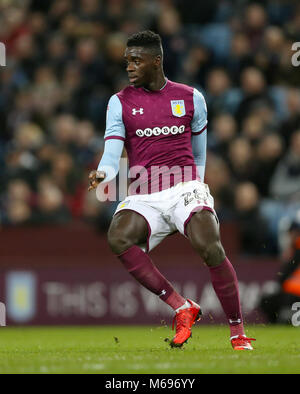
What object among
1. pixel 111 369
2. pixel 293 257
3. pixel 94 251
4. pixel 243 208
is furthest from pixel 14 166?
pixel 111 369

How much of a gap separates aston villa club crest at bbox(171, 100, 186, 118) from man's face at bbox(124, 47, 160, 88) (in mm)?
272

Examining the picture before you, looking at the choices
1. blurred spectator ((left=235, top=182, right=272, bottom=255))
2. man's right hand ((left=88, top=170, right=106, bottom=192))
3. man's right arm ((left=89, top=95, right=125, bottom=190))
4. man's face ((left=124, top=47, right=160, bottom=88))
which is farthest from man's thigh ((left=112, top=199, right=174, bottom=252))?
blurred spectator ((left=235, top=182, right=272, bottom=255))

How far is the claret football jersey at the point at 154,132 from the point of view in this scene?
703cm

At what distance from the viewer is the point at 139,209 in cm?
693

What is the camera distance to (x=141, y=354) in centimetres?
656

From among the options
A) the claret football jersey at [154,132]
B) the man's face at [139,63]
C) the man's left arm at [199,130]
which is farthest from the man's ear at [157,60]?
the man's left arm at [199,130]

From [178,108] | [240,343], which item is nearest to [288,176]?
[178,108]

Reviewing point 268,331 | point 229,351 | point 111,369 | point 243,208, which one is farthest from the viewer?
point 243,208

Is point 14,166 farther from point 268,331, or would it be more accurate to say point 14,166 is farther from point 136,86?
point 136,86

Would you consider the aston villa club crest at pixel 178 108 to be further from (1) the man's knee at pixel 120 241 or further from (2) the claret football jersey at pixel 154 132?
(1) the man's knee at pixel 120 241

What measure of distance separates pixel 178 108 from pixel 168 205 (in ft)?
2.37

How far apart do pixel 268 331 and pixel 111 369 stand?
460 centimetres

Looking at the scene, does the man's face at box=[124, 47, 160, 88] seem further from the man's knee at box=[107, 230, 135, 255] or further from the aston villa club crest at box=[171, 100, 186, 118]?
the man's knee at box=[107, 230, 135, 255]

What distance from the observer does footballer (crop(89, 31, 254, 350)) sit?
6793mm
